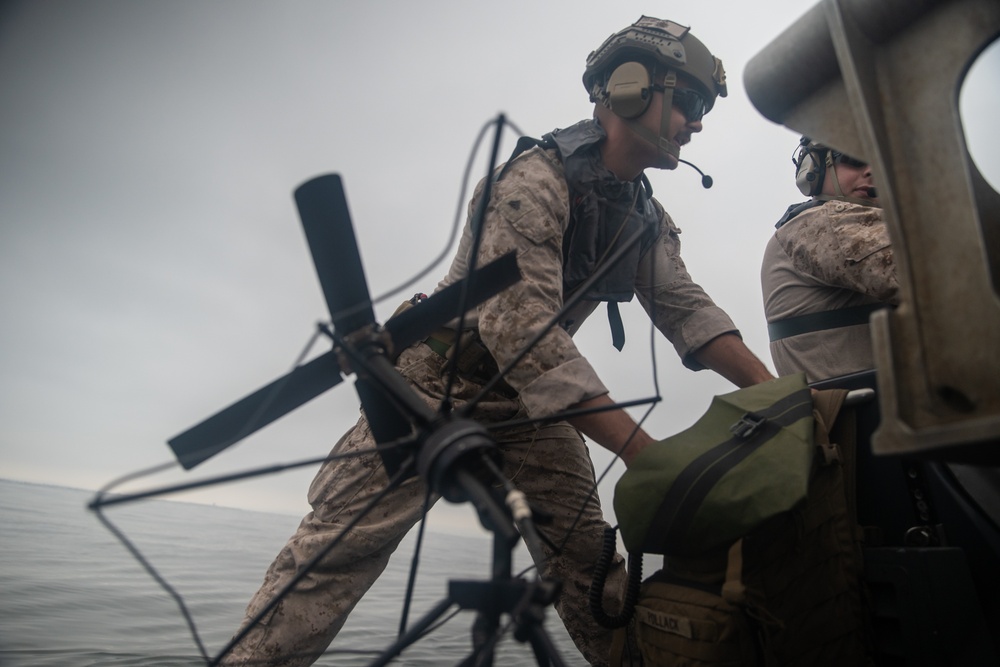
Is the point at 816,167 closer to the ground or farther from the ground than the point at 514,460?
farther from the ground

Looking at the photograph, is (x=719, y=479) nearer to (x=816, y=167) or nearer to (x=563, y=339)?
(x=563, y=339)

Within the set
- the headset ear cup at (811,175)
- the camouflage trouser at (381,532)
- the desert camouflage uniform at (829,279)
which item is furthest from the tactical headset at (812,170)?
the camouflage trouser at (381,532)

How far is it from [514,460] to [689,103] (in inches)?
68.8

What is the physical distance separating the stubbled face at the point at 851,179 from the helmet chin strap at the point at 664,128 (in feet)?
3.25

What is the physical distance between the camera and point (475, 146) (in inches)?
48.2

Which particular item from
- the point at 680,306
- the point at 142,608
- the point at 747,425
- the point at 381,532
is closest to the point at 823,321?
→ the point at 680,306

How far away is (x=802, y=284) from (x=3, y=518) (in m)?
11.4

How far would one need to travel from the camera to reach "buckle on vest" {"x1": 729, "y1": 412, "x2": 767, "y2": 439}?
1.54m

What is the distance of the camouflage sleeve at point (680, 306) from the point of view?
2.69 meters

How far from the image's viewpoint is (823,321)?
272 cm

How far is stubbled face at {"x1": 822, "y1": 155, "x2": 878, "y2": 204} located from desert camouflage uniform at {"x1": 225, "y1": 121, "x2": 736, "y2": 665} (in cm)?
95

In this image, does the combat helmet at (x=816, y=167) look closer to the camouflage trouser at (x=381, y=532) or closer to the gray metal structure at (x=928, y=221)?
the camouflage trouser at (x=381, y=532)

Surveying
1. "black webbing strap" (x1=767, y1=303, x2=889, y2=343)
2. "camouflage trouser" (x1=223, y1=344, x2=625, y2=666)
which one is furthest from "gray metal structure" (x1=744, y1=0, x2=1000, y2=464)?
"black webbing strap" (x1=767, y1=303, x2=889, y2=343)

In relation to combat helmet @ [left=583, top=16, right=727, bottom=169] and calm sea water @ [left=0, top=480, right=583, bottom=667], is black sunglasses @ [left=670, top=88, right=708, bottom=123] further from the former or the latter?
calm sea water @ [left=0, top=480, right=583, bottom=667]
